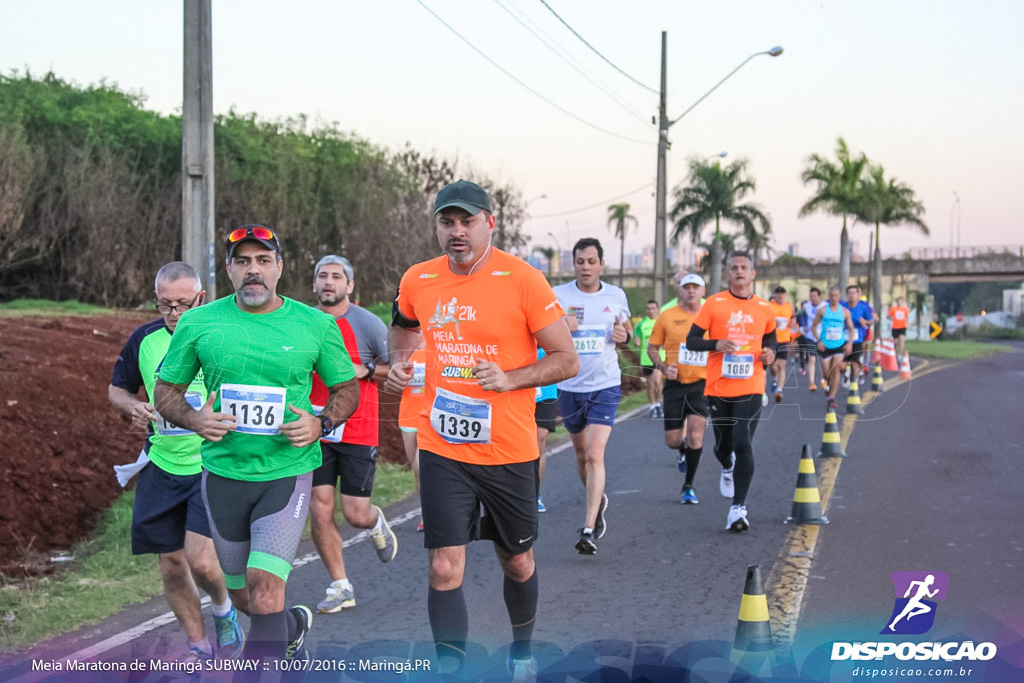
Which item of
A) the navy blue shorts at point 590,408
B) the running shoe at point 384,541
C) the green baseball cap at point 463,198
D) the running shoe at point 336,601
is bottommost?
the running shoe at point 336,601

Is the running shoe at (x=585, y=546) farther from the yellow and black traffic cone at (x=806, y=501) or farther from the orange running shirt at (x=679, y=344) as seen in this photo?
the orange running shirt at (x=679, y=344)

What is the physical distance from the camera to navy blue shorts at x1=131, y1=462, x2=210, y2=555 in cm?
512

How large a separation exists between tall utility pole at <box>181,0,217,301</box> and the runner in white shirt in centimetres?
380

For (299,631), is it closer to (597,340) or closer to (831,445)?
(597,340)

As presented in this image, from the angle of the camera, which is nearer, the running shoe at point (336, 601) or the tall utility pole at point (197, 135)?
the running shoe at point (336, 601)

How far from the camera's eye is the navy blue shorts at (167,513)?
5117mm

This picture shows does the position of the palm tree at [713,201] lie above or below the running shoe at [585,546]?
above

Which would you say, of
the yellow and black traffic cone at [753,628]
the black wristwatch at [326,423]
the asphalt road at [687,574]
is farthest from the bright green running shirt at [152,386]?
the yellow and black traffic cone at [753,628]

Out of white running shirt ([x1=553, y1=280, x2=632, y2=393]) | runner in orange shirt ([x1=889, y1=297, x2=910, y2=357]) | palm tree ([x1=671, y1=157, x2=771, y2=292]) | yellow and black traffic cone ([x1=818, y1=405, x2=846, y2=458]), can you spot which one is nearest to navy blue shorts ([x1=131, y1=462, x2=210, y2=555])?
white running shirt ([x1=553, y1=280, x2=632, y2=393])

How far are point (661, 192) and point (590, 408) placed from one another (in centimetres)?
2093

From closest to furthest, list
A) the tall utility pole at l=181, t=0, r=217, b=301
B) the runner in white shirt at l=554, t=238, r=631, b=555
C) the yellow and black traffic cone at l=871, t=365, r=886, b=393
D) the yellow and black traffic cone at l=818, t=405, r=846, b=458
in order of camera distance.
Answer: the runner in white shirt at l=554, t=238, r=631, b=555
the tall utility pole at l=181, t=0, r=217, b=301
the yellow and black traffic cone at l=818, t=405, r=846, b=458
the yellow and black traffic cone at l=871, t=365, r=886, b=393

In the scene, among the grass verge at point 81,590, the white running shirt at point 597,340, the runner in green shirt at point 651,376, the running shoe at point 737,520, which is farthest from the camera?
the runner in green shirt at point 651,376

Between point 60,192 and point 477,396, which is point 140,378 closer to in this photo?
point 477,396

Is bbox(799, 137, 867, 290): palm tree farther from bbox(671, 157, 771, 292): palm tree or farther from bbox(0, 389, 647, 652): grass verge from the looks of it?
bbox(0, 389, 647, 652): grass verge
